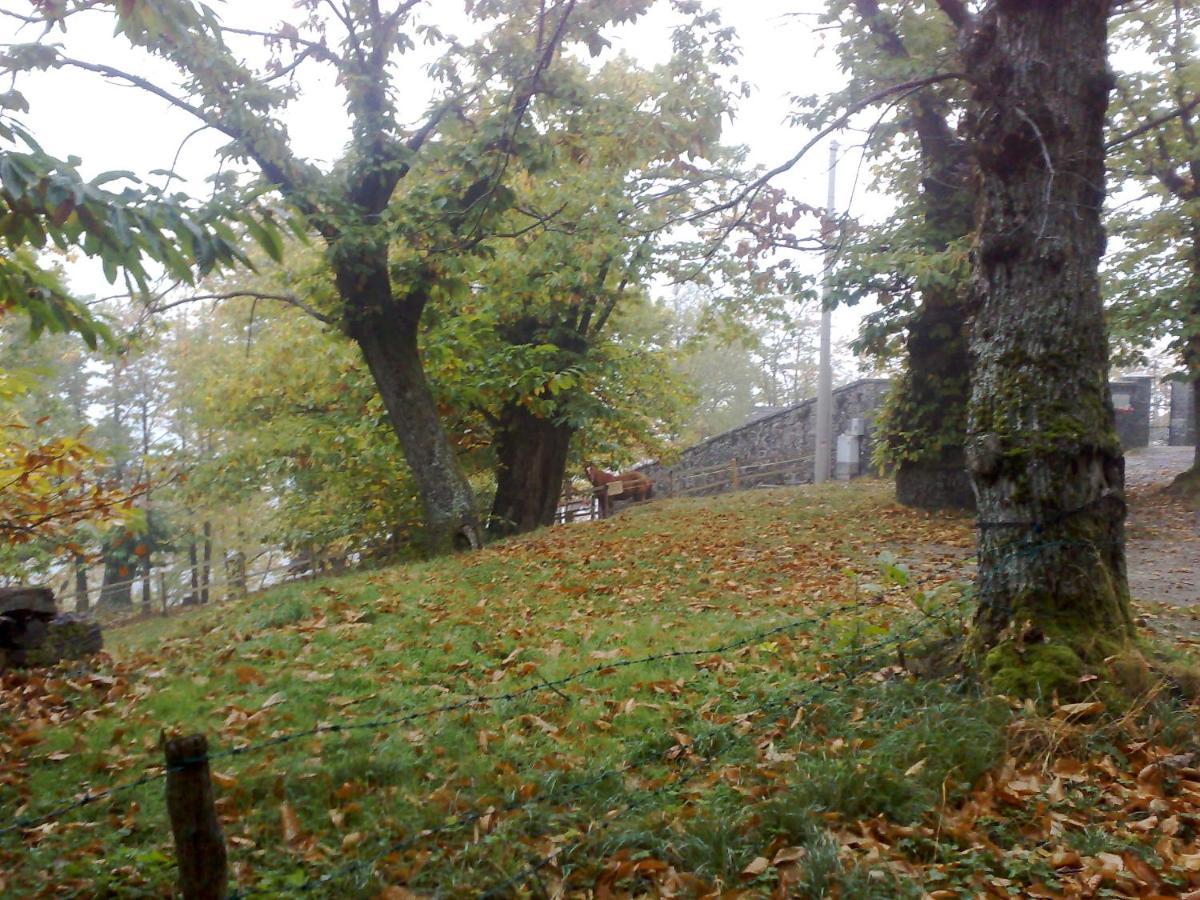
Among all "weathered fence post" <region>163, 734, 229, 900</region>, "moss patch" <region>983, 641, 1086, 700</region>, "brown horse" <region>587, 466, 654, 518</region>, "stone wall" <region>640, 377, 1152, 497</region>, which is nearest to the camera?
"weathered fence post" <region>163, 734, 229, 900</region>

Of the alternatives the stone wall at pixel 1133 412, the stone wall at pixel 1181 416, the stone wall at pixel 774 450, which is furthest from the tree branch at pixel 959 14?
the stone wall at pixel 1181 416

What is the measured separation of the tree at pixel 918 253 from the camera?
12953mm

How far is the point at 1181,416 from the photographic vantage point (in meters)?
31.5

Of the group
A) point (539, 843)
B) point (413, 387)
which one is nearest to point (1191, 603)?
point (539, 843)

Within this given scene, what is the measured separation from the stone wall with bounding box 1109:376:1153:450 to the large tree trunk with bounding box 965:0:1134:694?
24.5m

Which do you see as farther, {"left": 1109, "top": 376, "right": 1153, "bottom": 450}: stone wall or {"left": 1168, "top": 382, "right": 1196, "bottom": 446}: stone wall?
{"left": 1168, "top": 382, "right": 1196, "bottom": 446}: stone wall

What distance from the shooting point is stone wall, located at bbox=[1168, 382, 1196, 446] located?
30.8m

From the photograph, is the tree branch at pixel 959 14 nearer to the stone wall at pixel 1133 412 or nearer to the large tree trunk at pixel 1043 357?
the large tree trunk at pixel 1043 357

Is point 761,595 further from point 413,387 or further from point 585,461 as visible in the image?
point 585,461

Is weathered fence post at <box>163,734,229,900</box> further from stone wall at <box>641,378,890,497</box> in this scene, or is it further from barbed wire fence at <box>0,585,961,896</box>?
stone wall at <box>641,378,890,497</box>

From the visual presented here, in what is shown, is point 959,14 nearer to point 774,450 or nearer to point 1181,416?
point 774,450

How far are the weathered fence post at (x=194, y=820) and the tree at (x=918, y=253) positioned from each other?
10819 millimetres

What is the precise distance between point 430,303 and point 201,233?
1151 cm

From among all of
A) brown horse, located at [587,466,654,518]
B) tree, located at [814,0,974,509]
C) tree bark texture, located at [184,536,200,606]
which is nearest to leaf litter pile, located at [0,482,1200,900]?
tree, located at [814,0,974,509]
